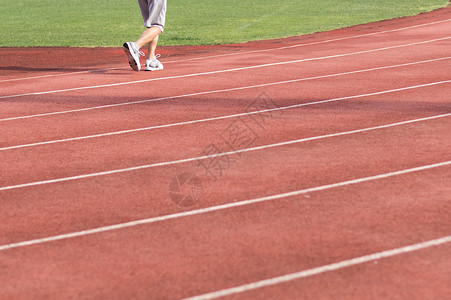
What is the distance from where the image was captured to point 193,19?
17312mm

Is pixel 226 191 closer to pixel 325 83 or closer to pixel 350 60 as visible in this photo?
pixel 325 83

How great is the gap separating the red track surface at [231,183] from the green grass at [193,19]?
455 centimetres

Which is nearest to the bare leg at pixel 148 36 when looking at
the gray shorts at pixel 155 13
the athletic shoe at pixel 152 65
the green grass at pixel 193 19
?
the gray shorts at pixel 155 13

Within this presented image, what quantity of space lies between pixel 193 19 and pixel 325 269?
1428cm

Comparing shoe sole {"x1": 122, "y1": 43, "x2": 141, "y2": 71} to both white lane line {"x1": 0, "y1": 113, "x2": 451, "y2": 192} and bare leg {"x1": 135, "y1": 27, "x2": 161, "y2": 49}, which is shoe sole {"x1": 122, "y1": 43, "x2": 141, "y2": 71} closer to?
bare leg {"x1": 135, "y1": 27, "x2": 161, "y2": 49}

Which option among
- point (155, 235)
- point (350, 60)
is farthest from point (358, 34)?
point (155, 235)

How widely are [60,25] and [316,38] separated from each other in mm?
6745

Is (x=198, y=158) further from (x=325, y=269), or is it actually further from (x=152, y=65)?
(x=152, y=65)

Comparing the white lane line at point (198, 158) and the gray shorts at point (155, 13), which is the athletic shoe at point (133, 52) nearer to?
the gray shorts at point (155, 13)

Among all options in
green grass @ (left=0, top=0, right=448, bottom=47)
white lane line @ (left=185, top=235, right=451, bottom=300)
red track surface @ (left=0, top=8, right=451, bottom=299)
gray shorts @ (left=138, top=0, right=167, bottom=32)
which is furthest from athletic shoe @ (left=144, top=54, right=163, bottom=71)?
white lane line @ (left=185, top=235, right=451, bottom=300)

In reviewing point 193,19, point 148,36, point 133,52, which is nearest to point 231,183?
point 133,52

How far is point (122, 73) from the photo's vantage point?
9820 millimetres

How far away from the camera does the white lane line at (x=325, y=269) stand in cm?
340

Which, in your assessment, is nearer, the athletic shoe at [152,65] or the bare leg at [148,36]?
the bare leg at [148,36]
